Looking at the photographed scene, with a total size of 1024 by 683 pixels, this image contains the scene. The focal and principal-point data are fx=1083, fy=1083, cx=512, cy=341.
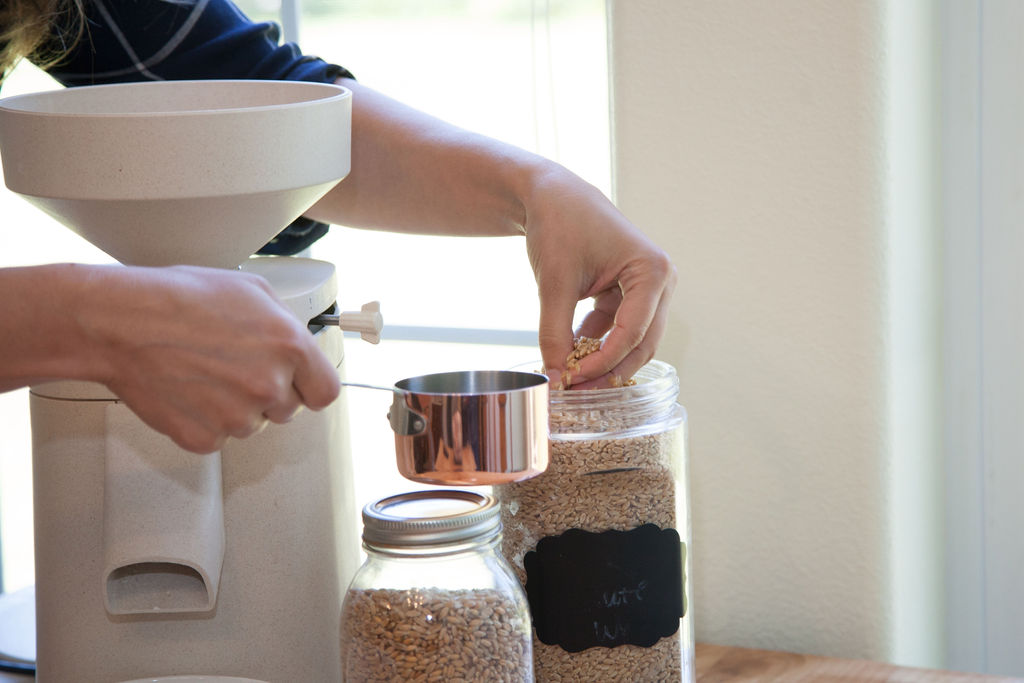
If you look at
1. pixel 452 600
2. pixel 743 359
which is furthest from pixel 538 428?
pixel 743 359

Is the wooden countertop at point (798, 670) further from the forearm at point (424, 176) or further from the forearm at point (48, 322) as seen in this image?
the forearm at point (48, 322)

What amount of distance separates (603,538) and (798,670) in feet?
0.87

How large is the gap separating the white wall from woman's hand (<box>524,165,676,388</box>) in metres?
0.16

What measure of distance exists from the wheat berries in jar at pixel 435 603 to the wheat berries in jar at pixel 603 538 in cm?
4

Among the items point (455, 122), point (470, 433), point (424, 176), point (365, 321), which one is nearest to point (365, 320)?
point (365, 321)

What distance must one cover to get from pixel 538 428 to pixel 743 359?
1.19 ft

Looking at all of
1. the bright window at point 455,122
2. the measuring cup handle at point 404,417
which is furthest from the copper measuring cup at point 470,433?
the bright window at point 455,122

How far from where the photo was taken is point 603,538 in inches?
24.2

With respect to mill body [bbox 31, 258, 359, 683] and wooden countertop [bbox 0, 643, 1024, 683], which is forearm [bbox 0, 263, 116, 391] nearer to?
mill body [bbox 31, 258, 359, 683]

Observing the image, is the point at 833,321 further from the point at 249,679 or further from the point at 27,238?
the point at 27,238

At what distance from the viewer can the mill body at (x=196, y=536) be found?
0.57 m

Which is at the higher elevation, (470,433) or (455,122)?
(455,122)

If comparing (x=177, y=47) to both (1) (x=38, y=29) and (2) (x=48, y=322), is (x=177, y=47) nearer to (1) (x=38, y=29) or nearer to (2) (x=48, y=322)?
(1) (x=38, y=29)

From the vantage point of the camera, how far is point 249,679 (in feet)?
1.95
